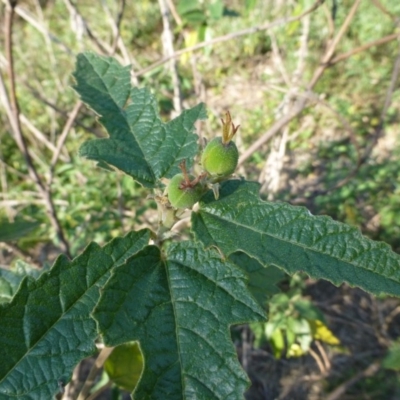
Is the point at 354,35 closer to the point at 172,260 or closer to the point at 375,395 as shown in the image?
the point at 375,395

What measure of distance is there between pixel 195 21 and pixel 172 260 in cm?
153

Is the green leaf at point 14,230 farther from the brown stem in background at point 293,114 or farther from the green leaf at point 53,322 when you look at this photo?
the brown stem in background at point 293,114

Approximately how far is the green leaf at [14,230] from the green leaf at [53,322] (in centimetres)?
60

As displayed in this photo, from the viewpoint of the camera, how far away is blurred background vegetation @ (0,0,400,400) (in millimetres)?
2078

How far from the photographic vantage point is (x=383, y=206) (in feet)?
12.7

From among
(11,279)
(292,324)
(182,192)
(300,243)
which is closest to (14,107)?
(11,279)

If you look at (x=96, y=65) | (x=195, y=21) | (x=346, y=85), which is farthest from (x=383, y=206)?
(x=96, y=65)

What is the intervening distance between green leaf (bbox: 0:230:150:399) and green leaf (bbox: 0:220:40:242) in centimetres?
60

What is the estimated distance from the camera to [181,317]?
0.77 metres

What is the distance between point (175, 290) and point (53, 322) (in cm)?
21

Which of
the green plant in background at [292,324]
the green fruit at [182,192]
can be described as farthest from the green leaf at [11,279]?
the green plant in background at [292,324]

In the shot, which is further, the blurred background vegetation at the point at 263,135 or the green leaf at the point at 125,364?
the blurred background vegetation at the point at 263,135

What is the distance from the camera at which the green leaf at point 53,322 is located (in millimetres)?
744

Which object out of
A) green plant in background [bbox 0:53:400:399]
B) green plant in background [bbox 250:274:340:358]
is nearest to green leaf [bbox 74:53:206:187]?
green plant in background [bbox 0:53:400:399]
